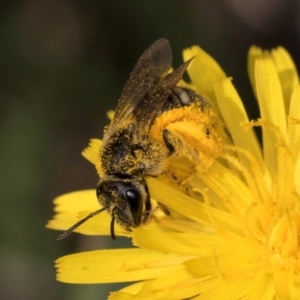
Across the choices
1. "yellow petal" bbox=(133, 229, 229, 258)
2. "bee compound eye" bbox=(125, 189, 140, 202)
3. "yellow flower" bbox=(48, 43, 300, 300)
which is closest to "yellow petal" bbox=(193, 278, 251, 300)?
"yellow flower" bbox=(48, 43, 300, 300)

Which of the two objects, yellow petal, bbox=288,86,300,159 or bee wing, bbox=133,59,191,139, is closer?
bee wing, bbox=133,59,191,139

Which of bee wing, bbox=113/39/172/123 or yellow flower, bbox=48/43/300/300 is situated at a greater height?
bee wing, bbox=113/39/172/123

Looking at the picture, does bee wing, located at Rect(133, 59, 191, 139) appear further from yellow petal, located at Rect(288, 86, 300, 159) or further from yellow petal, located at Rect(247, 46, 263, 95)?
yellow petal, located at Rect(247, 46, 263, 95)

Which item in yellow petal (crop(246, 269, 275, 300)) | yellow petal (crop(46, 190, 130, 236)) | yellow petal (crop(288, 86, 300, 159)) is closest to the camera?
yellow petal (crop(246, 269, 275, 300))

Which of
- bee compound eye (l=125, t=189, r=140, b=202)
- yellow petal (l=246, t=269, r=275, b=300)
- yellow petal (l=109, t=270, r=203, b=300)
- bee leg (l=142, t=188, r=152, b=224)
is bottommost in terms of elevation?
yellow petal (l=246, t=269, r=275, b=300)

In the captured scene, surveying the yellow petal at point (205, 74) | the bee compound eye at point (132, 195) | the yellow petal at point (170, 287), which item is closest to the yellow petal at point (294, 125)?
the yellow petal at point (205, 74)

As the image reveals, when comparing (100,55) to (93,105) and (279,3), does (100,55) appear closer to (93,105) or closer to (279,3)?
(93,105)

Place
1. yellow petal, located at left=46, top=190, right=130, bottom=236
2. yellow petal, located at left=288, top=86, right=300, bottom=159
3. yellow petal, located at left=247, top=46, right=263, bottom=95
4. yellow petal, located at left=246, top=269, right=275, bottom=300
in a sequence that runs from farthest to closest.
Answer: yellow petal, located at left=247, top=46, right=263, bottom=95 < yellow petal, located at left=46, top=190, right=130, bottom=236 < yellow petal, located at left=288, top=86, right=300, bottom=159 < yellow petal, located at left=246, top=269, right=275, bottom=300
